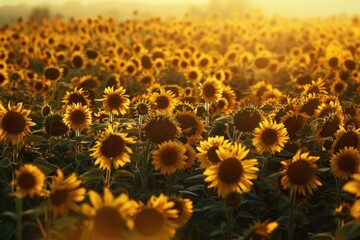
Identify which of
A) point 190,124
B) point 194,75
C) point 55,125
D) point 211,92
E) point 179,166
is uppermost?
point 194,75

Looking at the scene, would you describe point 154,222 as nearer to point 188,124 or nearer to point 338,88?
point 188,124

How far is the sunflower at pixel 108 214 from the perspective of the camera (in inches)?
129

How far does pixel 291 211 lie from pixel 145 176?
5.46 ft

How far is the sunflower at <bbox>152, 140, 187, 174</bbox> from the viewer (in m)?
5.10

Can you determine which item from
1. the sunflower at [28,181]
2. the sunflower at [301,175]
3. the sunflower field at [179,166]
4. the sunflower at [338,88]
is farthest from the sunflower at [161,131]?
the sunflower at [338,88]

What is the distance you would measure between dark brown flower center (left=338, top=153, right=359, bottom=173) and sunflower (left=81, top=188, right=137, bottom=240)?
2.60 metres

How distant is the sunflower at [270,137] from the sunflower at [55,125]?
2.36 m

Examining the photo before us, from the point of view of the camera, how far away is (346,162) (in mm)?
5168

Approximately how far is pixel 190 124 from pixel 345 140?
1705 mm

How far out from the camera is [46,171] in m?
4.95

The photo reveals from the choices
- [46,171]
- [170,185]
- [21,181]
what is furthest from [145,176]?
[21,181]

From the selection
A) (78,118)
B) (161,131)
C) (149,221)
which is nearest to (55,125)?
(78,118)

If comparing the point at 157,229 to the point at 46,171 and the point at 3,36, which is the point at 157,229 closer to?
the point at 46,171

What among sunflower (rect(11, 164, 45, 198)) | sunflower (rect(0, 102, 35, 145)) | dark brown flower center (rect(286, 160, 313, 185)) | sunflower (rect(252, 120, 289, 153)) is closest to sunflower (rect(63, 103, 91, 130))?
sunflower (rect(0, 102, 35, 145))
